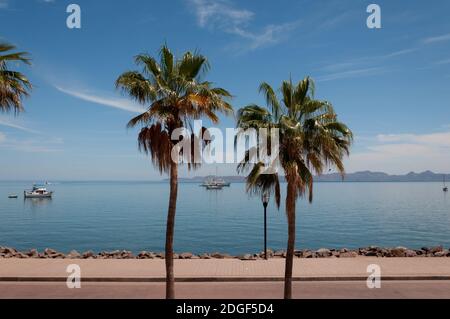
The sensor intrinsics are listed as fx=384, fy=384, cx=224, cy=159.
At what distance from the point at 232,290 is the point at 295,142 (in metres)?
7.84

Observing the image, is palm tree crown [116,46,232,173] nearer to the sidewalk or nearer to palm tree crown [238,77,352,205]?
palm tree crown [238,77,352,205]

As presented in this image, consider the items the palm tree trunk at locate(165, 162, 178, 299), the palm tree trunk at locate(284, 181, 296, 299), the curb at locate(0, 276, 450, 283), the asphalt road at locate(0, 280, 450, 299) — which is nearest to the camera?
the palm tree trunk at locate(284, 181, 296, 299)

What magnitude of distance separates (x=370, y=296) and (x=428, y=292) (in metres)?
2.66

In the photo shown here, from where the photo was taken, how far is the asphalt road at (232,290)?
1555cm

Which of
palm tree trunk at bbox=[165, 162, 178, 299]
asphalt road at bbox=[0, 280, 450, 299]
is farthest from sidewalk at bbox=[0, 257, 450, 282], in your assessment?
palm tree trunk at bbox=[165, 162, 178, 299]

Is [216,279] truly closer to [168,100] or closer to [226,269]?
[226,269]

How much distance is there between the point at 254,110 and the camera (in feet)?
40.8

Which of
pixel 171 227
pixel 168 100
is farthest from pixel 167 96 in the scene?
pixel 171 227

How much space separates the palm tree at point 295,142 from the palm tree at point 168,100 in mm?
1558

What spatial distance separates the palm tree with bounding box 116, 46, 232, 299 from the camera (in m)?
12.0

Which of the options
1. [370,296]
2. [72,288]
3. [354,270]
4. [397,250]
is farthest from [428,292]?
[72,288]

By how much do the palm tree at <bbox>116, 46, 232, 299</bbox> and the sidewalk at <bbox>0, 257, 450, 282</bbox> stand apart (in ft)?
21.9

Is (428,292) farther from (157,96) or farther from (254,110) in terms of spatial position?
(157,96)

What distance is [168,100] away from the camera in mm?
11977
